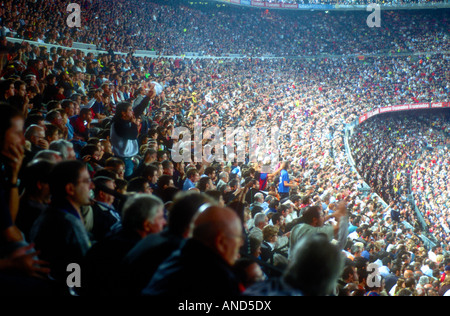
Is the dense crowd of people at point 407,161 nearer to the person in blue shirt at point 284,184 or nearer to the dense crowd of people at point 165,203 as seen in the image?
the dense crowd of people at point 165,203

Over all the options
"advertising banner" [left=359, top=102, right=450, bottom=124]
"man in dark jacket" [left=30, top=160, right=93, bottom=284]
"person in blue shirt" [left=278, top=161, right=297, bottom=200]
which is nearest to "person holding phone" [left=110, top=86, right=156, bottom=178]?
"man in dark jacket" [left=30, top=160, right=93, bottom=284]

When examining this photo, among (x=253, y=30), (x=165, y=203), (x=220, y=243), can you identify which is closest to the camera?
(x=220, y=243)

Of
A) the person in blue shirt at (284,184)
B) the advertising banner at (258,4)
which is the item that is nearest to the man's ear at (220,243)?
the person in blue shirt at (284,184)

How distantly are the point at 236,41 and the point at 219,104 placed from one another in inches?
556

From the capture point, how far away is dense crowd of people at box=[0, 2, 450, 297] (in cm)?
188

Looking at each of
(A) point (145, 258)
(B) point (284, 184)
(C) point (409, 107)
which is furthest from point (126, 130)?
(C) point (409, 107)

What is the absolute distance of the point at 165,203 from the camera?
4035mm

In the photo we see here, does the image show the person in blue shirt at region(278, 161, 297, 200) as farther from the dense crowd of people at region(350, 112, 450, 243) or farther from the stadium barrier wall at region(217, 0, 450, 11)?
the stadium barrier wall at region(217, 0, 450, 11)

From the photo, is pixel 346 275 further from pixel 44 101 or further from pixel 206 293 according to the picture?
pixel 44 101

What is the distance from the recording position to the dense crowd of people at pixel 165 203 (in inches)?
73.9

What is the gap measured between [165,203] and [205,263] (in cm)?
241

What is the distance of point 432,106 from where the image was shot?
26.7 m

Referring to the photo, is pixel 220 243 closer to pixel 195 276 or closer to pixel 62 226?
pixel 195 276
